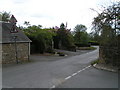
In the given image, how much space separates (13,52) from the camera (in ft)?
57.2

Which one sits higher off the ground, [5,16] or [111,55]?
[5,16]

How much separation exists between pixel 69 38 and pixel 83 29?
86.6ft

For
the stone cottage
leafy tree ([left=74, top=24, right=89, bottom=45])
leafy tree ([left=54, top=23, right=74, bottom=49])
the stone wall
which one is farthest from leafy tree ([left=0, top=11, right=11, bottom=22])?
the stone wall

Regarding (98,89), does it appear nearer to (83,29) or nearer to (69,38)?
(69,38)

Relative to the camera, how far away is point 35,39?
1172 inches

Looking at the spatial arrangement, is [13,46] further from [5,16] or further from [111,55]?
[5,16]

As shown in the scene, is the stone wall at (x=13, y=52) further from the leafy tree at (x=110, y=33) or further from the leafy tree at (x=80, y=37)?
the leafy tree at (x=80, y=37)

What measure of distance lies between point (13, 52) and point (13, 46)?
1.88ft

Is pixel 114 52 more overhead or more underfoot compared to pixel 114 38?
more underfoot

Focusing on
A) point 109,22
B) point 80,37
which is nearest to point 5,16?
point 80,37

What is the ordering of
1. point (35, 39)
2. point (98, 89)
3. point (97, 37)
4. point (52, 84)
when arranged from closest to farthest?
point (98, 89), point (52, 84), point (97, 37), point (35, 39)

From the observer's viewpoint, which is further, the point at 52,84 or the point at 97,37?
the point at 97,37

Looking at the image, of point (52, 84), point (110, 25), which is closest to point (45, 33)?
point (110, 25)

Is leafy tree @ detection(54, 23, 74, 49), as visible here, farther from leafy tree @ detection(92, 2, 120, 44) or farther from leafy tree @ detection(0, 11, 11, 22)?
leafy tree @ detection(92, 2, 120, 44)
